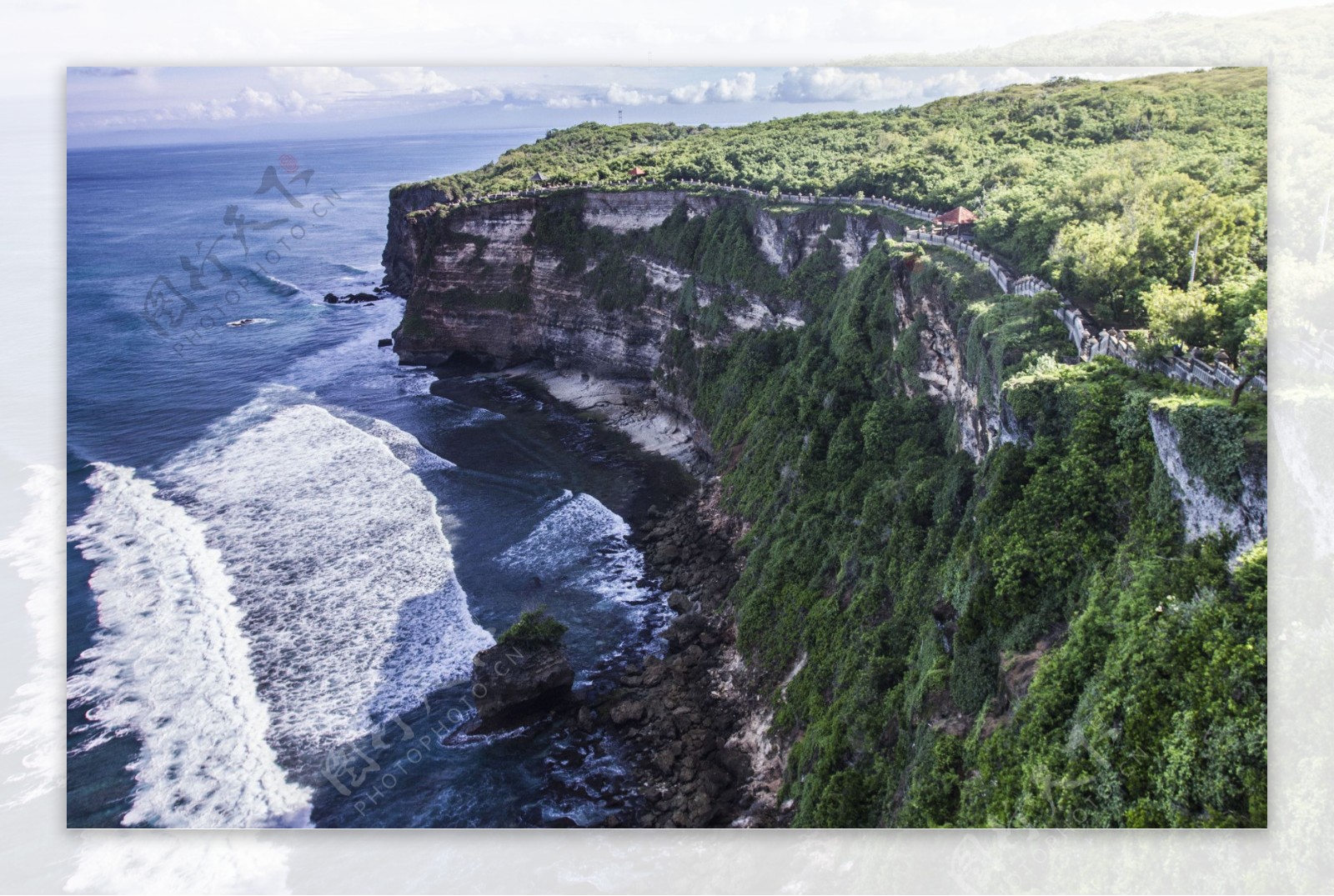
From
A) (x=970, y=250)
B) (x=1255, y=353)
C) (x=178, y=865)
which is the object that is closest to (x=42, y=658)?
(x=178, y=865)

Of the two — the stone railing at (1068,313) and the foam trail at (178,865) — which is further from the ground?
the stone railing at (1068,313)

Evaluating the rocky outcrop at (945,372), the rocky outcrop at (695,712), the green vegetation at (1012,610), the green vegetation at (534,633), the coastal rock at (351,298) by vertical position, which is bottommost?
the rocky outcrop at (695,712)

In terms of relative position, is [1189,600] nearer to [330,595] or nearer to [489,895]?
[489,895]

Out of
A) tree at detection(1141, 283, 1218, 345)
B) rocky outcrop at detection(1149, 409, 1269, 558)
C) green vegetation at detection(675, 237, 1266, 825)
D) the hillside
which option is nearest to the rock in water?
the hillside

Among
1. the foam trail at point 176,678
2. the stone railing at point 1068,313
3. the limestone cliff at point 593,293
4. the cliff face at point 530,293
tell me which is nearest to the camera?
the stone railing at point 1068,313

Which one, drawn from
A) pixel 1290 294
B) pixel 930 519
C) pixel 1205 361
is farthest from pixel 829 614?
pixel 1290 294

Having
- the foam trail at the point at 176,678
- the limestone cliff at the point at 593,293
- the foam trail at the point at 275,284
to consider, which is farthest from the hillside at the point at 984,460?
the foam trail at the point at 275,284

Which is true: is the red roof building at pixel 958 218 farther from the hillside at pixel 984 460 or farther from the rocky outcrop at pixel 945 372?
the rocky outcrop at pixel 945 372
